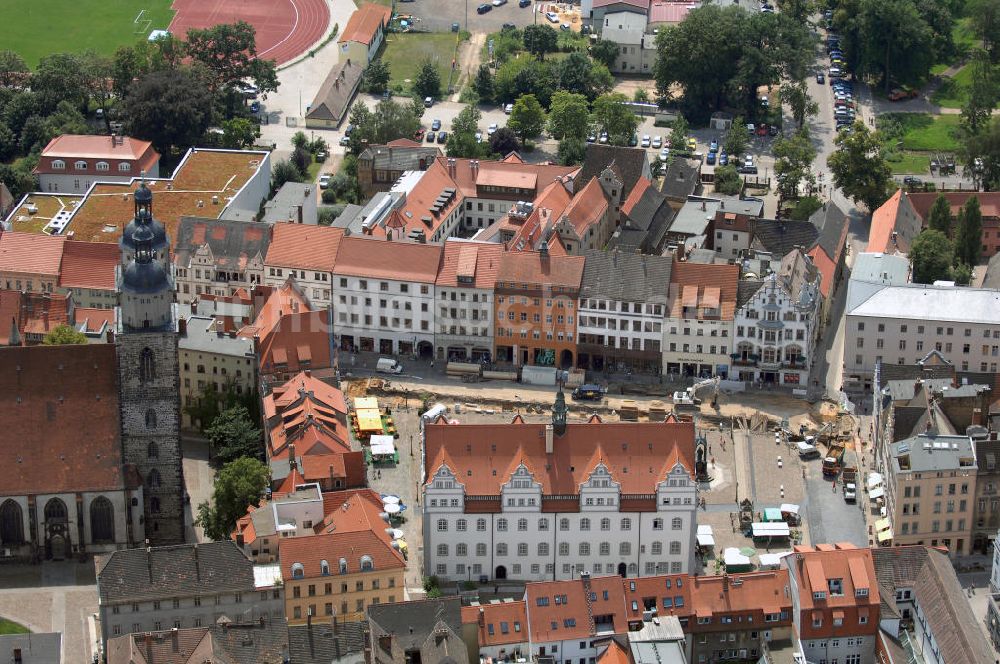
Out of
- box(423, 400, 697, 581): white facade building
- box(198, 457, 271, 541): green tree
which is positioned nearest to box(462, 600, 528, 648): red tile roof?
box(423, 400, 697, 581): white facade building

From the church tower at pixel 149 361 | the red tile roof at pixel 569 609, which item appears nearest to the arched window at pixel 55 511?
the church tower at pixel 149 361

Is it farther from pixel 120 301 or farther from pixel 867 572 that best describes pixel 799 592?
pixel 120 301

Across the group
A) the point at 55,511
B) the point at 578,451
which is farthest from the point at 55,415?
the point at 578,451

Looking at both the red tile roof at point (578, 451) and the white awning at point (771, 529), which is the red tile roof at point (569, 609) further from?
the white awning at point (771, 529)

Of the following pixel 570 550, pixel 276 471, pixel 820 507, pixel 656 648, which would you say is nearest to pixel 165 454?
pixel 276 471

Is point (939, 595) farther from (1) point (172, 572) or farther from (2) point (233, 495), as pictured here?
(1) point (172, 572)

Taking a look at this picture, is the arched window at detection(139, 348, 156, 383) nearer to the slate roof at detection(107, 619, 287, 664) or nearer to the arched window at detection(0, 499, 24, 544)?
the arched window at detection(0, 499, 24, 544)
